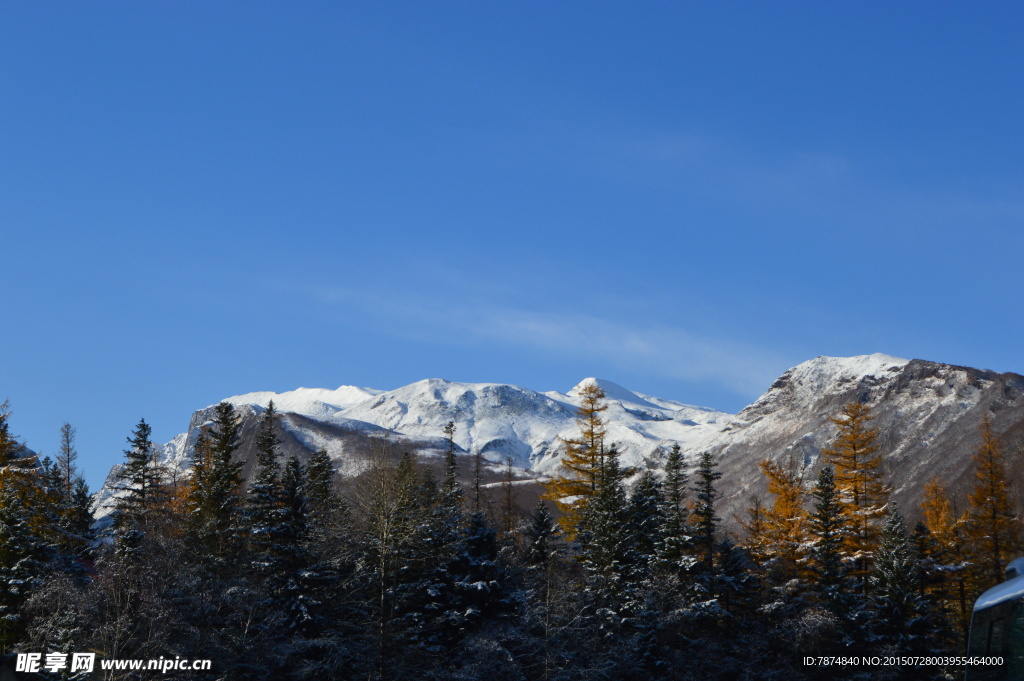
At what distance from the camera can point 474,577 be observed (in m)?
46.3

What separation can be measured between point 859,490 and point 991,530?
803 cm

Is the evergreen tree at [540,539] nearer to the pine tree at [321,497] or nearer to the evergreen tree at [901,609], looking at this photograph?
the pine tree at [321,497]

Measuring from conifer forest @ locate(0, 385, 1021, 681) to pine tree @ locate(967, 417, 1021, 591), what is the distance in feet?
0.53

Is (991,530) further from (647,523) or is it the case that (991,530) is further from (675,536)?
(647,523)

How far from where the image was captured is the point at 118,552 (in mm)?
39375

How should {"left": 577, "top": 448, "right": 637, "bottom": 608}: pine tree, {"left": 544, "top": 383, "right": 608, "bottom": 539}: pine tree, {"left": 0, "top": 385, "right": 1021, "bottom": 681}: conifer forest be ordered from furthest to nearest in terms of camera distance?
{"left": 544, "top": 383, "right": 608, "bottom": 539}: pine tree
{"left": 577, "top": 448, "right": 637, "bottom": 608}: pine tree
{"left": 0, "top": 385, "right": 1021, "bottom": 681}: conifer forest

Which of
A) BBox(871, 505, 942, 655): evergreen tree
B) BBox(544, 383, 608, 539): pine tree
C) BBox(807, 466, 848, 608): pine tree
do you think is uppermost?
BBox(544, 383, 608, 539): pine tree

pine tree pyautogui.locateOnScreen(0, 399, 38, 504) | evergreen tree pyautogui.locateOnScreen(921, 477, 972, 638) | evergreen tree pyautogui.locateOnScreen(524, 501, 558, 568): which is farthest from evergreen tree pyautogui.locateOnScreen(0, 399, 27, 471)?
evergreen tree pyautogui.locateOnScreen(921, 477, 972, 638)

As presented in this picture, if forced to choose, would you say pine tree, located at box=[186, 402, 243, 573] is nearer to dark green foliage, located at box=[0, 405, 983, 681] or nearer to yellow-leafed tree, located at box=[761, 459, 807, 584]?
dark green foliage, located at box=[0, 405, 983, 681]

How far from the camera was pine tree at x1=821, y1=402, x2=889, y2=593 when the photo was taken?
5406 cm

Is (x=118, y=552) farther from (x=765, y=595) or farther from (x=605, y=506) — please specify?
(x=765, y=595)

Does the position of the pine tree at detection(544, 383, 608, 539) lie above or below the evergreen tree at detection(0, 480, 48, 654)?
above

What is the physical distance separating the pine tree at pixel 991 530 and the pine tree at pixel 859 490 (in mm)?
5611

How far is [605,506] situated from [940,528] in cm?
2720
